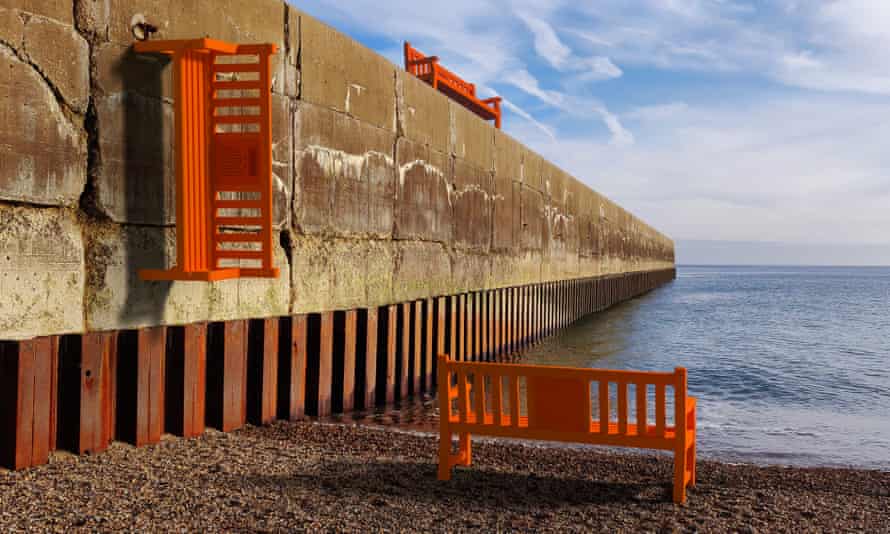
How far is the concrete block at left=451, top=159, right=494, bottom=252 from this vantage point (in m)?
11.9

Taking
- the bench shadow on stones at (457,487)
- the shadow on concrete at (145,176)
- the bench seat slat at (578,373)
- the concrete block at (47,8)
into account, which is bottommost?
the bench shadow on stones at (457,487)

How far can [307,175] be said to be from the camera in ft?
24.1

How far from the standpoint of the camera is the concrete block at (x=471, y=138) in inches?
458

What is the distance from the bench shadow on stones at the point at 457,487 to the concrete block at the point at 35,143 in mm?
2299

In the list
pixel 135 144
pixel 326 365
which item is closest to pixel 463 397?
pixel 326 365

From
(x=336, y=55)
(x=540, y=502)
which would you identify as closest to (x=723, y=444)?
(x=540, y=502)

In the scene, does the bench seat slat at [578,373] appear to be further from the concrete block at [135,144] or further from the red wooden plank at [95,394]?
the concrete block at [135,144]

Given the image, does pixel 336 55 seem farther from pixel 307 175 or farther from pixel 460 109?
pixel 460 109

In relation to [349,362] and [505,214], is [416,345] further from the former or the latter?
[505,214]

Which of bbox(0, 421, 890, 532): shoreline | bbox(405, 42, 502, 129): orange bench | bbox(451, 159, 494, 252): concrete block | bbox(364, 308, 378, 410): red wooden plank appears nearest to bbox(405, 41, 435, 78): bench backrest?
bbox(405, 42, 502, 129): orange bench

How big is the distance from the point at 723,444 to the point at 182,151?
6.76 m

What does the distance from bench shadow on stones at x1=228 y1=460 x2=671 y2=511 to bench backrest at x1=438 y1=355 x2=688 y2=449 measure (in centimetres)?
35

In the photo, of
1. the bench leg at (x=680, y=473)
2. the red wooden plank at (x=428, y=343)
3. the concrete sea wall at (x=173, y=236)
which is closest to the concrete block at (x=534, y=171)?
the concrete sea wall at (x=173, y=236)

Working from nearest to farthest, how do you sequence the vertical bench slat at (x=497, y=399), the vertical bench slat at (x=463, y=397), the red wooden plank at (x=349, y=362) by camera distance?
1. the vertical bench slat at (x=497, y=399)
2. the vertical bench slat at (x=463, y=397)
3. the red wooden plank at (x=349, y=362)
